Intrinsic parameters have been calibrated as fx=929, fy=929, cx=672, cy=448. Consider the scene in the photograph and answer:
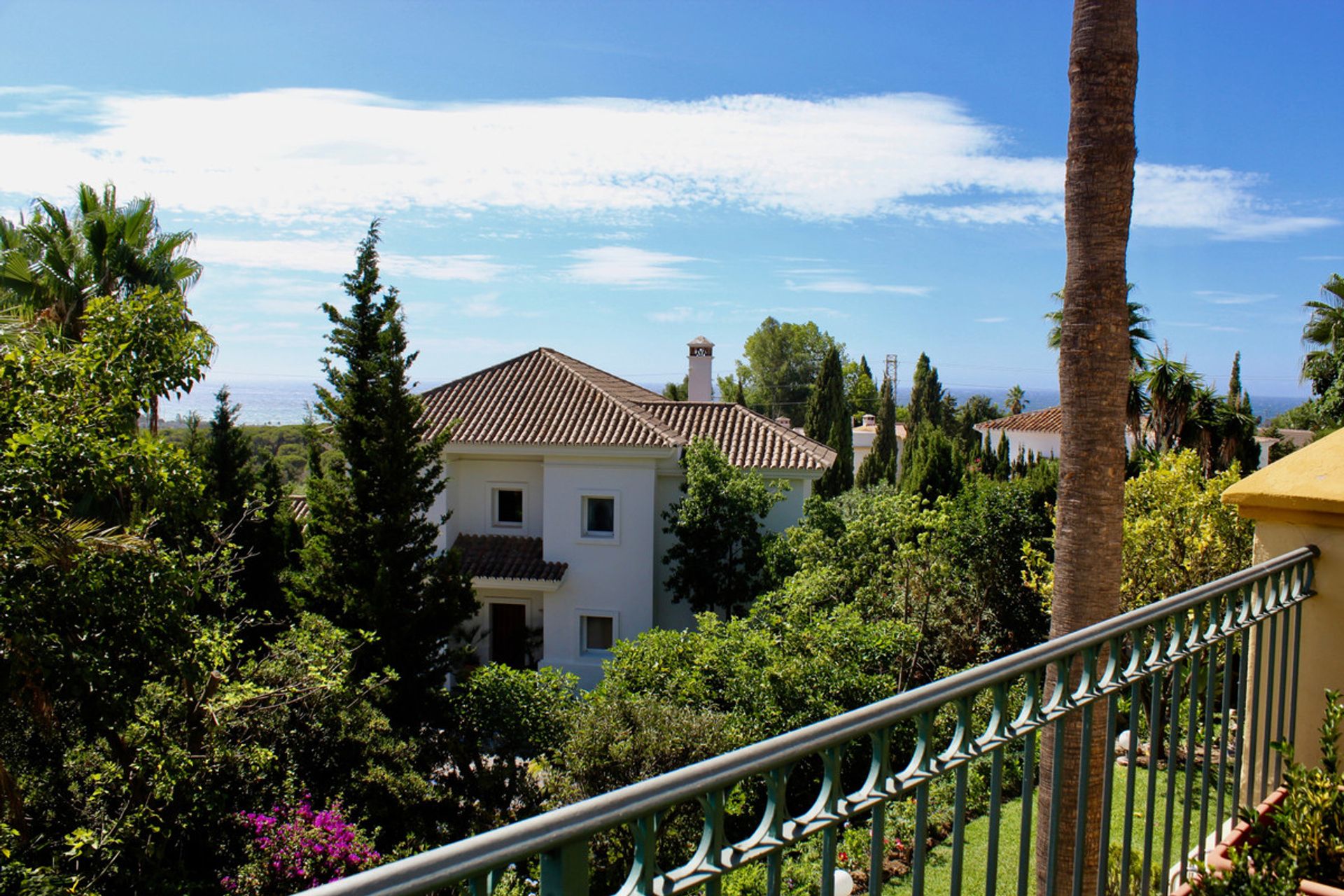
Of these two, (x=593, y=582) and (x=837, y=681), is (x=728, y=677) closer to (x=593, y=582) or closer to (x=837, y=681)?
(x=837, y=681)

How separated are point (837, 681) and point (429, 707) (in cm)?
729

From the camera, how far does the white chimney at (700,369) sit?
32.4m

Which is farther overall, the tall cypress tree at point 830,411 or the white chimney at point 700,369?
the tall cypress tree at point 830,411

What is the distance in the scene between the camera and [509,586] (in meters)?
22.1

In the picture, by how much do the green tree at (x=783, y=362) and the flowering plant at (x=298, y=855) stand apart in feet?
273

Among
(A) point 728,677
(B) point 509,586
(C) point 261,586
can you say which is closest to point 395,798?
(A) point 728,677

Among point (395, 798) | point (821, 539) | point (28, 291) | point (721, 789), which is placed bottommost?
point (395, 798)

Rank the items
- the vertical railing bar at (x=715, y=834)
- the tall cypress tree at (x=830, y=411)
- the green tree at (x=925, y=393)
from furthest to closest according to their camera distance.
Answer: the green tree at (x=925, y=393) → the tall cypress tree at (x=830, y=411) → the vertical railing bar at (x=715, y=834)

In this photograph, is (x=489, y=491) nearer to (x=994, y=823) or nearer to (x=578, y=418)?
(x=578, y=418)

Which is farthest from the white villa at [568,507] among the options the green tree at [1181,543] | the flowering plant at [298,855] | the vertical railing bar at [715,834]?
the vertical railing bar at [715,834]

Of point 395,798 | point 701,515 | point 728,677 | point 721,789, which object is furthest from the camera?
point 701,515

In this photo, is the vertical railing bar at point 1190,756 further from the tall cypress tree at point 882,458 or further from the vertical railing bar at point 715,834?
the tall cypress tree at point 882,458

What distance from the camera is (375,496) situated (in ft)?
56.0

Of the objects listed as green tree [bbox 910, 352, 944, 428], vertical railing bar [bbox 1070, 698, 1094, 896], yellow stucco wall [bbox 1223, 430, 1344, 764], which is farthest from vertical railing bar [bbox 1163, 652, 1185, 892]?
green tree [bbox 910, 352, 944, 428]
